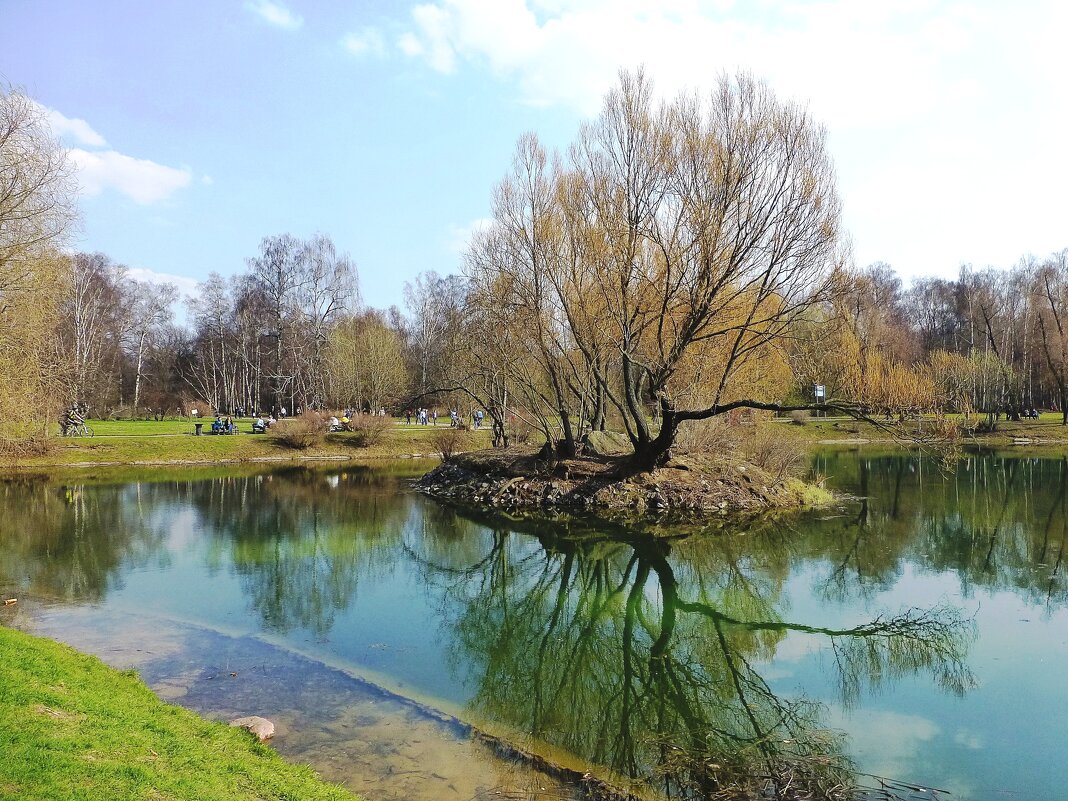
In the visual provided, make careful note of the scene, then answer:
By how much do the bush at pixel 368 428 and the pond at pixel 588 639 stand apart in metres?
20.8

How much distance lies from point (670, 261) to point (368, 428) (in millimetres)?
27814

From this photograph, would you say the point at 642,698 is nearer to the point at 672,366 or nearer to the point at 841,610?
the point at 841,610

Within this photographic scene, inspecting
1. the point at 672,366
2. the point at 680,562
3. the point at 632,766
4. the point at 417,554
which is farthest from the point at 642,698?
the point at 672,366

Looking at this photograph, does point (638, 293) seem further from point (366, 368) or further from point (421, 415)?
point (421, 415)

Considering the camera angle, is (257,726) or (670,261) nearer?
(257,726)

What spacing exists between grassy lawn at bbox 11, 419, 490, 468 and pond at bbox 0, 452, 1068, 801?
15282 millimetres

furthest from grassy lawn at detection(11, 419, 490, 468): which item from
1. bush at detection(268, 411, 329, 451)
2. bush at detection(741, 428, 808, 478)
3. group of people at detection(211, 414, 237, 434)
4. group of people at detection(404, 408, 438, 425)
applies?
bush at detection(741, 428, 808, 478)

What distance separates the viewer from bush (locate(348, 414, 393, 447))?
42750 mm

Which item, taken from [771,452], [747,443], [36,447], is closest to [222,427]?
[36,447]

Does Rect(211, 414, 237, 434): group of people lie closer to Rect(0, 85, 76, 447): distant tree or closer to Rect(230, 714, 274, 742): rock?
Rect(0, 85, 76, 447): distant tree

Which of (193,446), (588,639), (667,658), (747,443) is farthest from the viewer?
(193,446)

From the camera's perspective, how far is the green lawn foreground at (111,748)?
16.0 feet

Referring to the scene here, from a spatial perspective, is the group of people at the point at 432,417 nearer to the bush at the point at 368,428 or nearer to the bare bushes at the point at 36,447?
the bush at the point at 368,428

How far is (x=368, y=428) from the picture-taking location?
4272 centimetres
